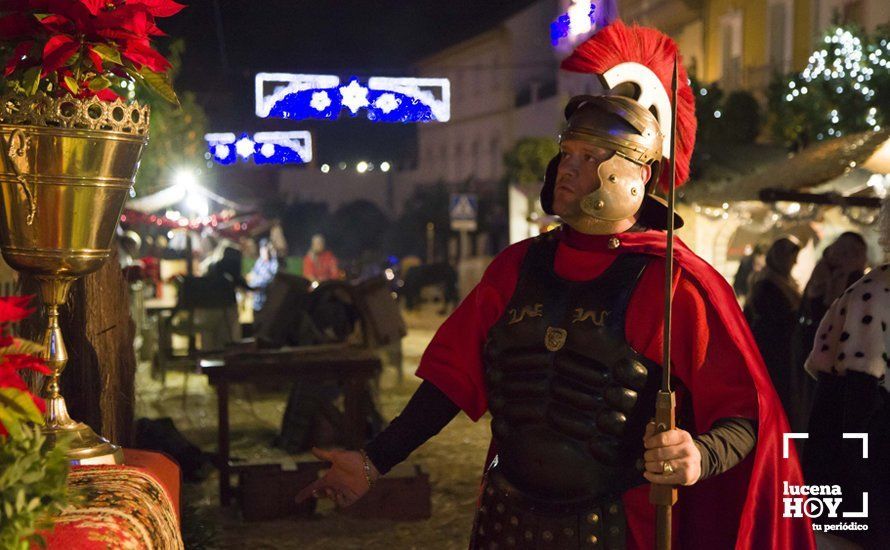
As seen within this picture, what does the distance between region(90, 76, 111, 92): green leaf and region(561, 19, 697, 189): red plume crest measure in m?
1.25

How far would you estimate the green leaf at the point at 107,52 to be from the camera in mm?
2812

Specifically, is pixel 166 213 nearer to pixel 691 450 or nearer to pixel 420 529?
pixel 420 529

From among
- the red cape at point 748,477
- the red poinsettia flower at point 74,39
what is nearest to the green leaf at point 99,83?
the red poinsettia flower at point 74,39

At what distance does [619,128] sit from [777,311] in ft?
19.1

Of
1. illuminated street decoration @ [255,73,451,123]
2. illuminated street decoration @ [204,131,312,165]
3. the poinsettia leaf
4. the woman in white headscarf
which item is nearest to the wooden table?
illuminated street decoration @ [255,73,451,123]

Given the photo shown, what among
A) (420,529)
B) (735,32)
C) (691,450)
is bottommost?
(420,529)

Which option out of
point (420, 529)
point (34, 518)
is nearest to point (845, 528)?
point (420, 529)

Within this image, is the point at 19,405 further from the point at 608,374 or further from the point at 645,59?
the point at 645,59

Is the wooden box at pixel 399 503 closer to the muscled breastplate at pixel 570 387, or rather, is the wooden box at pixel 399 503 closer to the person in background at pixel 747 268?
the muscled breastplate at pixel 570 387

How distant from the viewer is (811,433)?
4.82 meters

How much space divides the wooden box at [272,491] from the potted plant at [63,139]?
450cm

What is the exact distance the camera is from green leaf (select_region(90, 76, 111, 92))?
288cm

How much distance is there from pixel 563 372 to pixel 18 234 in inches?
56.1

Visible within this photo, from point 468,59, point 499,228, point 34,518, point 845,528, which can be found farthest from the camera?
point 468,59
